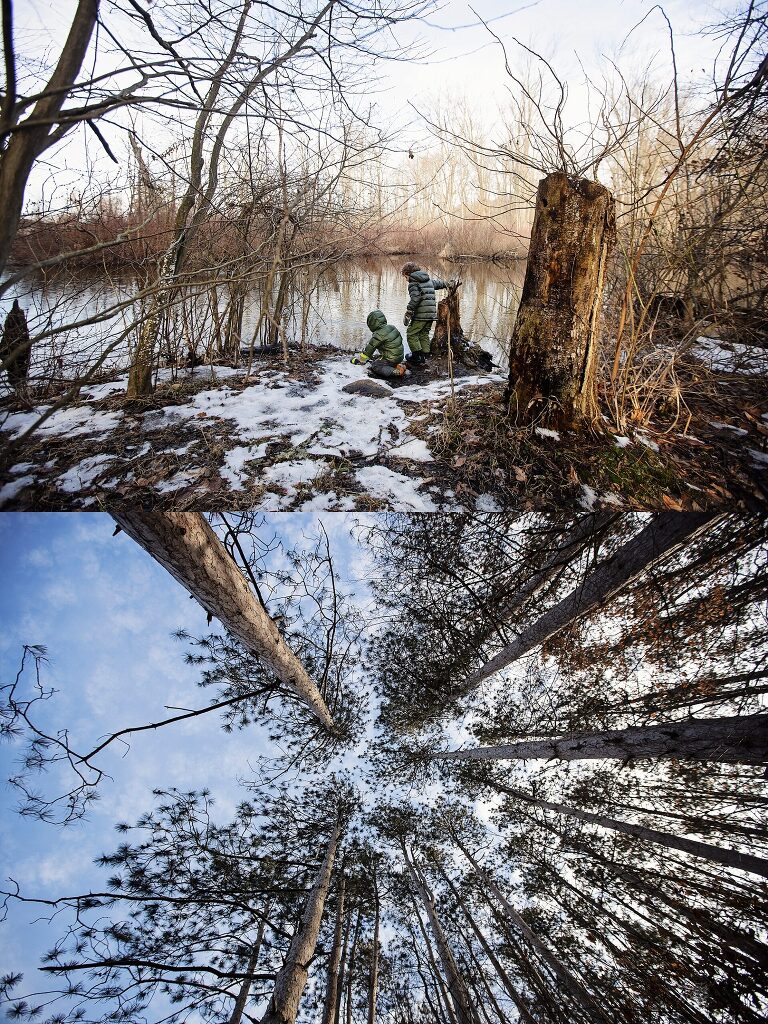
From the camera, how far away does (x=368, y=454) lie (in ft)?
8.35

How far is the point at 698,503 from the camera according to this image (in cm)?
215

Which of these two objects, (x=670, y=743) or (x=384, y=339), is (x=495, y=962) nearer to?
(x=670, y=743)

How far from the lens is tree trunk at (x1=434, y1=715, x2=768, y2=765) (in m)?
1.47

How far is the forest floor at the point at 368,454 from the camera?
2.17 meters

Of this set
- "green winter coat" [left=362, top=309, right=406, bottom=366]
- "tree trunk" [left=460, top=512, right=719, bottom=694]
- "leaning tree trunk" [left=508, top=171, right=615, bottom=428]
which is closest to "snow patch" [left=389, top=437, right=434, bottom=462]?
"leaning tree trunk" [left=508, top=171, right=615, bottom=428]

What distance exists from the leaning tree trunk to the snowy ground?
0.77 m

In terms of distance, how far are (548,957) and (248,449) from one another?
8.76 feet

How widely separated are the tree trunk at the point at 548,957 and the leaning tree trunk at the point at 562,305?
2.34 meters

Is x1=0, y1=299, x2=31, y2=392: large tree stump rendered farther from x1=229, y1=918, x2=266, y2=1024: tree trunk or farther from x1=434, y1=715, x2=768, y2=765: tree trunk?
x1=434, y1=715, x2=768, y2=765: tree trunk

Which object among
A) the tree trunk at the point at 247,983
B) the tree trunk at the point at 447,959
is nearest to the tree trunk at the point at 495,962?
the tree trunk at the point at 447,959

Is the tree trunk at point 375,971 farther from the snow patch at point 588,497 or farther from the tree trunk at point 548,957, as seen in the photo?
the snow patch at point 588,497

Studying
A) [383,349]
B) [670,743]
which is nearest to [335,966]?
[670,743]

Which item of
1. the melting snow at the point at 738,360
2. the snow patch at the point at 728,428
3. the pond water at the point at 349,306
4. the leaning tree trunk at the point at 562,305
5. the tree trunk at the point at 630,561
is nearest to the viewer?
the tree trunk at the point at 630,561

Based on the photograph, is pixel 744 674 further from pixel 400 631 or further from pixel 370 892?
pixel 370 892
